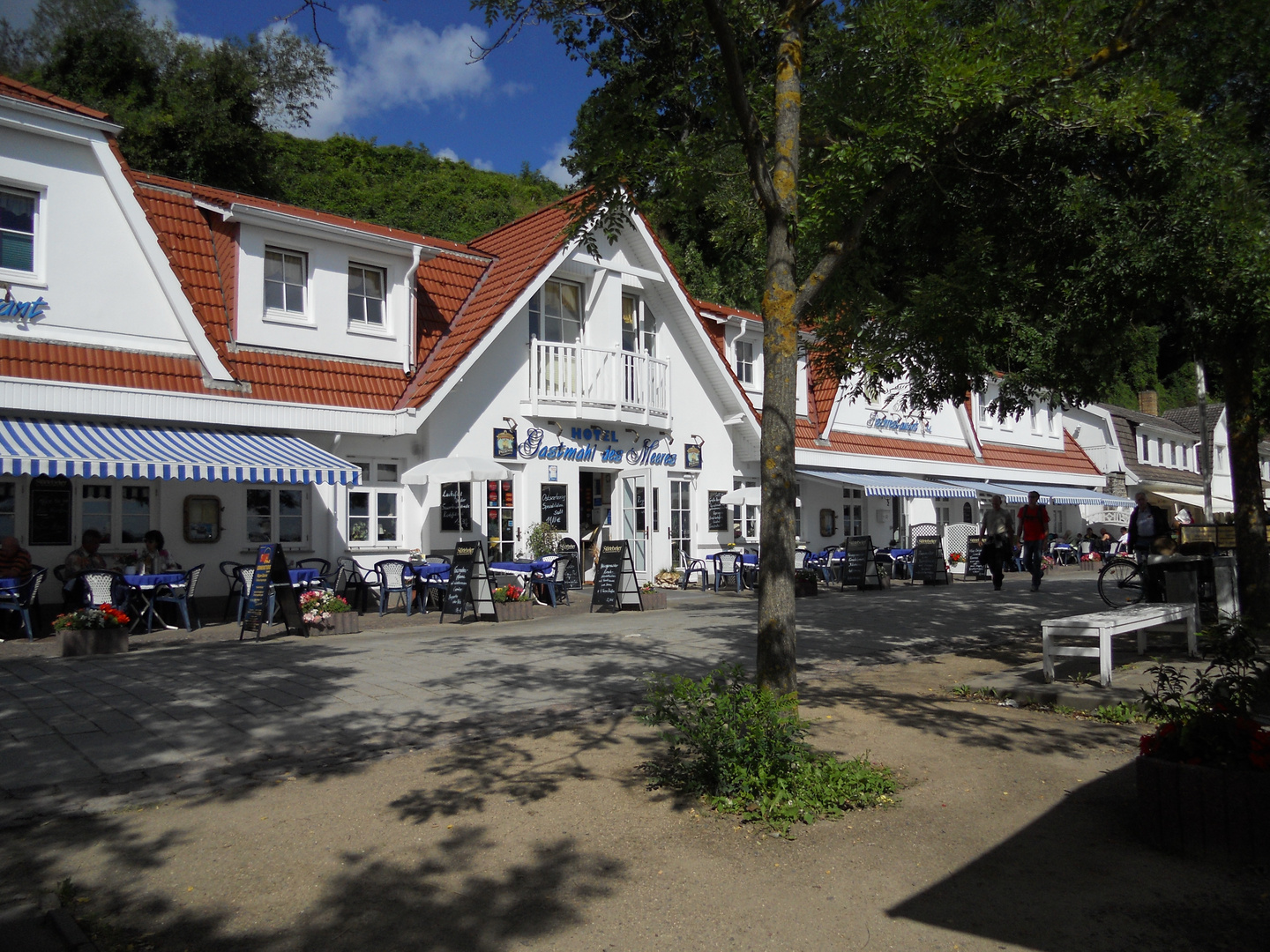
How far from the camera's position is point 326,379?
15117mm

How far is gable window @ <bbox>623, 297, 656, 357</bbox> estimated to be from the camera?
19.9 meters

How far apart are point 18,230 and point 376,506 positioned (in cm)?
621

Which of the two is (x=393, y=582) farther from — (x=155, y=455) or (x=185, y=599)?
(x=155, y=455)

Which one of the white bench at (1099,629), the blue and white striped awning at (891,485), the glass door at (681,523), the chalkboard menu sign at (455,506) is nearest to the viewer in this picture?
the white bench at (1099,629)

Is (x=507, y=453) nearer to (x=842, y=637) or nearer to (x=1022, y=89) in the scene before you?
(x=842, y=637)

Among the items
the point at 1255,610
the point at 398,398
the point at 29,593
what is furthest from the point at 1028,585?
the point at 29,593

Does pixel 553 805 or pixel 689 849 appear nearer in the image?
pixel 689 849

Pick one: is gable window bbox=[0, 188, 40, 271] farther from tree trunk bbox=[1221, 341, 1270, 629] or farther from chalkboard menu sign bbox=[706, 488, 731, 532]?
tree trunk bbox=[1221, 341, 1270, 629]

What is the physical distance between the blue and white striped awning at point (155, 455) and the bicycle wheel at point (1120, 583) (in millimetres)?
10729

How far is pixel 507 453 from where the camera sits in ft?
56.0

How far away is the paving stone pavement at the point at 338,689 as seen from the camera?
223 inches

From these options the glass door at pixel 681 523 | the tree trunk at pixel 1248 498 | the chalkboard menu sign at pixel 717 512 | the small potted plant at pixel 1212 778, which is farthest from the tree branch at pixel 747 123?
the chalkboard menu sign at pixel 717 512

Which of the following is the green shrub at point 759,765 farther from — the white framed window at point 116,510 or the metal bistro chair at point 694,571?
the metal bistro chair at point 694,571

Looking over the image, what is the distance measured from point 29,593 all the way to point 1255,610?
13890 mm
